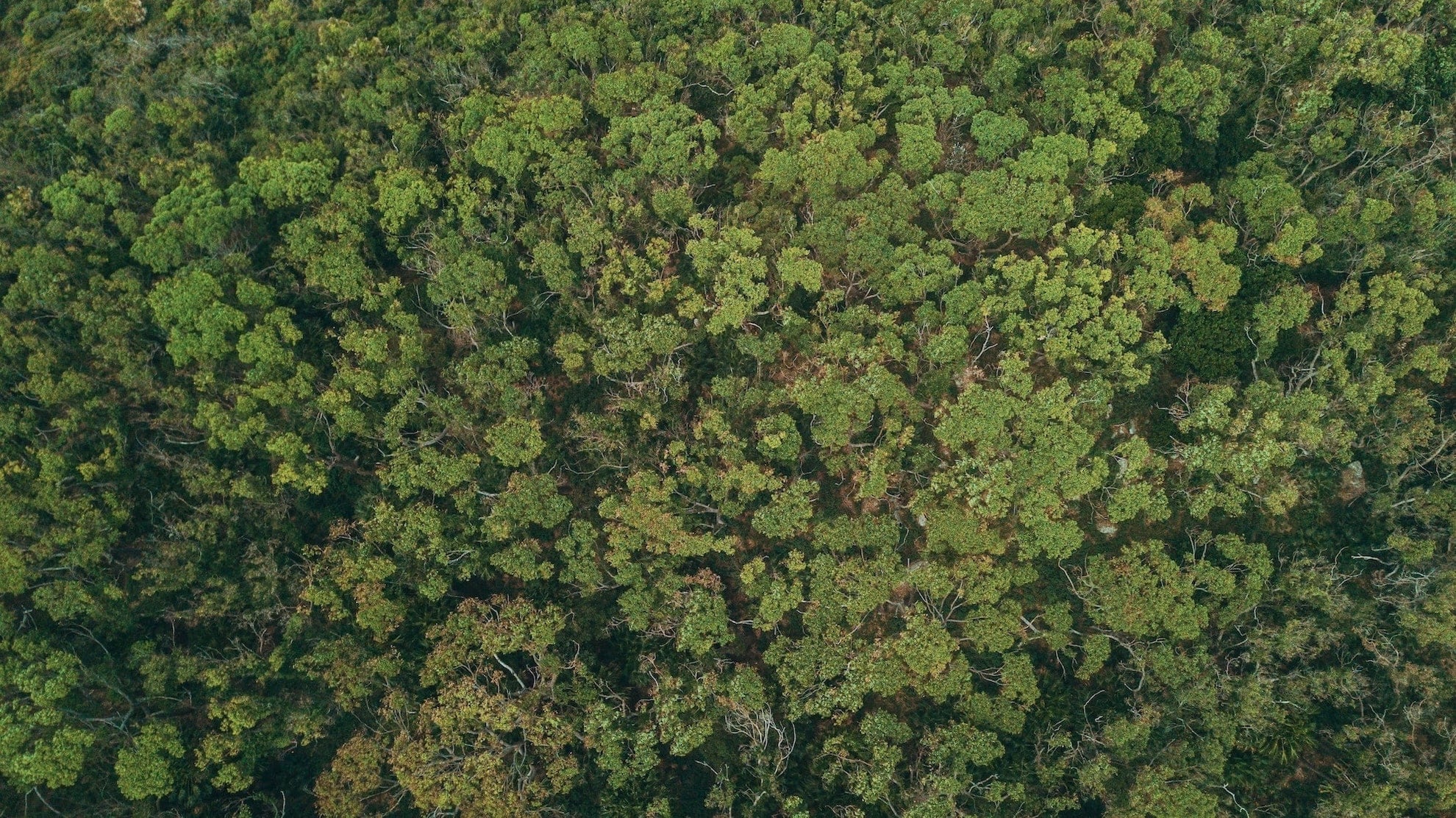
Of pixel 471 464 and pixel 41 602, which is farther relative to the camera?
pixel 471 464

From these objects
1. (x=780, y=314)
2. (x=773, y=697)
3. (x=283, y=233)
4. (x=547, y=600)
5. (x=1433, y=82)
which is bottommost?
(x=773, y=697)

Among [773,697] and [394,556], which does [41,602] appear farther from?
[773,697]

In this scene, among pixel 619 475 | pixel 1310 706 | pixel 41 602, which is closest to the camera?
pixel 41 602

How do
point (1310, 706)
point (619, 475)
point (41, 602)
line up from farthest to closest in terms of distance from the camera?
point (619, 475) < point (1310, 706) < point (41, 602)

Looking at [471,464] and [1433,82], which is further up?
[1433,82]

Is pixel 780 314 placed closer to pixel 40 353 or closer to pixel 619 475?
pixel 619 475

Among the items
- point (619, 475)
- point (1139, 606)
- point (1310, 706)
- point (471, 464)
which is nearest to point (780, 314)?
point (619, 475)
